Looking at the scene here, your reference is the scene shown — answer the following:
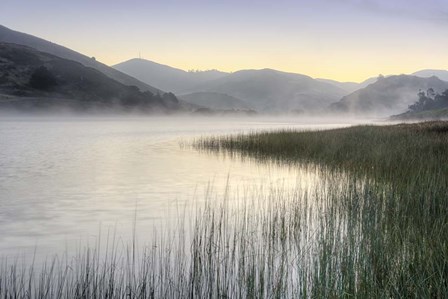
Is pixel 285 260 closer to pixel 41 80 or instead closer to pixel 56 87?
pixel 41 80

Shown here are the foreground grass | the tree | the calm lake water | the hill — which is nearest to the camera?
the foreground grass

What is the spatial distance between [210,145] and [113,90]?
5854 inches

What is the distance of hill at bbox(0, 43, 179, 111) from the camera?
458ft

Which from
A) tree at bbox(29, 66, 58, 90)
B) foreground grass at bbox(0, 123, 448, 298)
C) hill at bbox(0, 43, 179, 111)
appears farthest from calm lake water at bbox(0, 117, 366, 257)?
tree at bbox(29, 66, 58, 90)

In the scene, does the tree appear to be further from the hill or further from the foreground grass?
the foreground grass

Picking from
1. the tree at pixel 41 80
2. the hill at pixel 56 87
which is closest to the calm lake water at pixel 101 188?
the hill at pixel 56 87

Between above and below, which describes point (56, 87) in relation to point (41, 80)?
below

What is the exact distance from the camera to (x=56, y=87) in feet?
517

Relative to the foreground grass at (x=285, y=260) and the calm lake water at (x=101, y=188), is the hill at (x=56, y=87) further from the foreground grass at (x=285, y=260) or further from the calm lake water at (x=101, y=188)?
the foreground grass at (x=285, y=260)

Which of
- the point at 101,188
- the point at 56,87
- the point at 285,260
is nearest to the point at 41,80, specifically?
the point at 56,87

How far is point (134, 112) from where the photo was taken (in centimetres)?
16588

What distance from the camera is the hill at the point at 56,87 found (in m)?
140

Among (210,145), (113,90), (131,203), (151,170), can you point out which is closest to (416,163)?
(131,203)

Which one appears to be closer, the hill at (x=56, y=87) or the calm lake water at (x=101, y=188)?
the calm lake water at (x=101, y=188)
